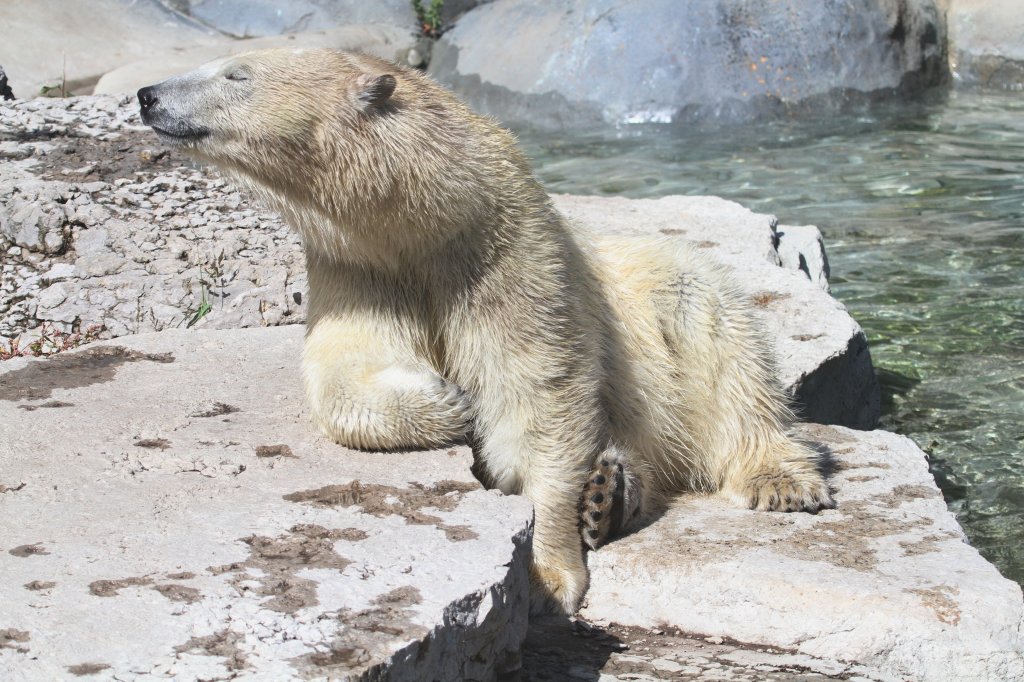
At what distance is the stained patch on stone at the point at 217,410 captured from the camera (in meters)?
3.88

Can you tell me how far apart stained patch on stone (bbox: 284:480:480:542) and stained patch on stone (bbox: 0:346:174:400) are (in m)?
1.23

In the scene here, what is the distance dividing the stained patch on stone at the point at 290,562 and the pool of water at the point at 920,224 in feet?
8.98

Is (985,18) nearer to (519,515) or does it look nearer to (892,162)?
(892,162)

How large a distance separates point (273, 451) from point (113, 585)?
98cm

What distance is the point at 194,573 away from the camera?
270 cm

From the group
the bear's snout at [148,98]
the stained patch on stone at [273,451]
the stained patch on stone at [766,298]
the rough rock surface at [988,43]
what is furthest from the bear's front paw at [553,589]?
the rough rock surface at [988,43]

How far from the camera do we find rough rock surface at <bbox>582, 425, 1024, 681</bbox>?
3.10 metres

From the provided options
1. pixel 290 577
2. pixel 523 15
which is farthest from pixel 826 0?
pixel 290 577

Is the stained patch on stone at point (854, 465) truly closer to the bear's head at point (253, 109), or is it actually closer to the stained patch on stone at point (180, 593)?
the bear's head at point (253, 109)

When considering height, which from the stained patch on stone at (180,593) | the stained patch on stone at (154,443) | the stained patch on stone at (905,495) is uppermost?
the stained patch on stone at (180,593)

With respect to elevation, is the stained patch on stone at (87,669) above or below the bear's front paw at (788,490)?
above

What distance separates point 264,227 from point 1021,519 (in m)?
3.65

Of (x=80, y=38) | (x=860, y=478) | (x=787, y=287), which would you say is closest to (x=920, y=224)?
(x=787, y=287)

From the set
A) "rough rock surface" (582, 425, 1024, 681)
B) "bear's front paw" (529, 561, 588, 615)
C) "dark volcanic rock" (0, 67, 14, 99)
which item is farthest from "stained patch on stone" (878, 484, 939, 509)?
"dark volcanic rock" (0, 67, 14, 99)
